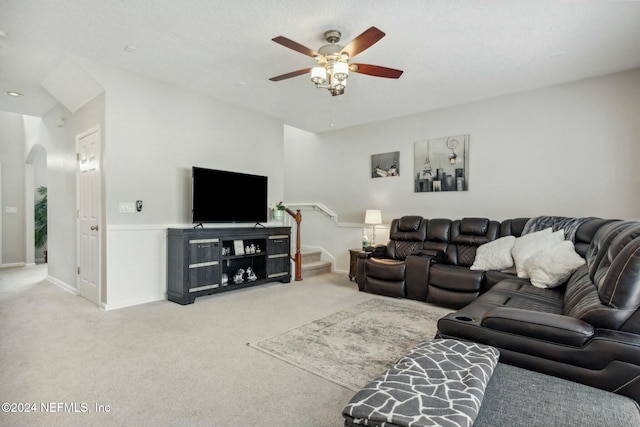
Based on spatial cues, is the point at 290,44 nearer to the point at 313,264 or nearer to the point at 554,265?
the point at 554,265

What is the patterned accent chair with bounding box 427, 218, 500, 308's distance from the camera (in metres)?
3.73

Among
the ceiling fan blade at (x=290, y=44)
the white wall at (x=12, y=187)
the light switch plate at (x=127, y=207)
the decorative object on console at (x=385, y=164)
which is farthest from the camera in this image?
the white wall at (x=12, y=187)

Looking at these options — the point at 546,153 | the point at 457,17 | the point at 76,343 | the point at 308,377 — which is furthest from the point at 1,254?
the point at 546,153

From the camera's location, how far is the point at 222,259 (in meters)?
4.35

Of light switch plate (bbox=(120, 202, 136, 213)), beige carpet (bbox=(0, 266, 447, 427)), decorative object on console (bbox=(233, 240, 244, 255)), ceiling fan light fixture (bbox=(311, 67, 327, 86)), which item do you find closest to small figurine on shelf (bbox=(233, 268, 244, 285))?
decorative object on console (bbox=(233, 240, 244, 255))

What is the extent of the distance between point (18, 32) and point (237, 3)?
7.12 ft

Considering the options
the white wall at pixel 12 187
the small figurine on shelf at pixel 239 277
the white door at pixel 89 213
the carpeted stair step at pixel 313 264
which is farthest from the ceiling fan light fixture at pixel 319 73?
the white wall at pixel 12 187

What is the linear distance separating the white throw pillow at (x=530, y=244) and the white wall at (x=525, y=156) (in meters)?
0.87

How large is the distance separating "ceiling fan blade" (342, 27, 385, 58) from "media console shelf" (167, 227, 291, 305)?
2.70 metres

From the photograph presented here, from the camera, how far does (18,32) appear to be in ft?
9.78

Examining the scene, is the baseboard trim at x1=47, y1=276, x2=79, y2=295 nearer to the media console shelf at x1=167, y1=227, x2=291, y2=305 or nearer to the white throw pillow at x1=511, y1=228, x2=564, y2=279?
the media console shelf at x1=167, y1=227, x2=291, y2=305

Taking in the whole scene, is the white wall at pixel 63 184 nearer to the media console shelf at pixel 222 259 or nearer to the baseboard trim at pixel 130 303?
the baseboard trim at pixel 130 303

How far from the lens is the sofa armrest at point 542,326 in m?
1.52

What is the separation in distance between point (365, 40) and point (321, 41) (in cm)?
74
